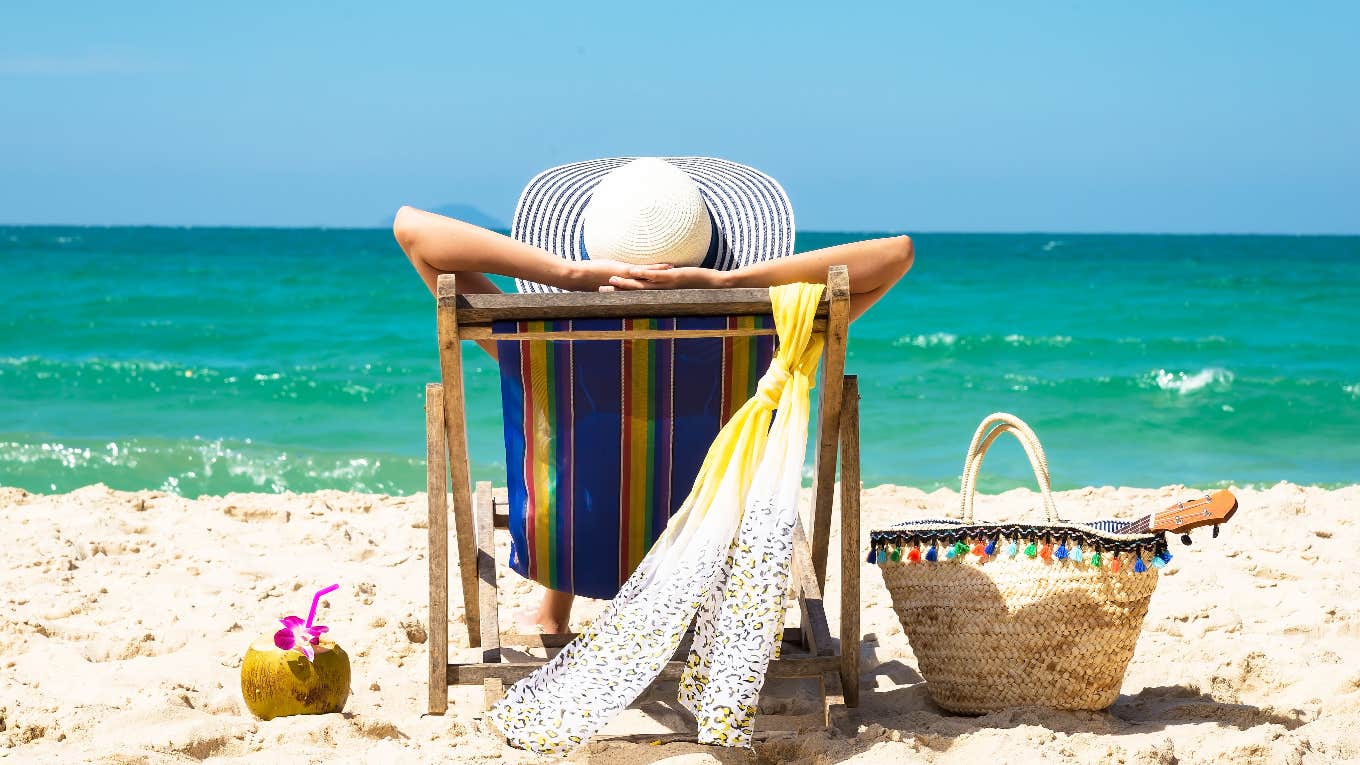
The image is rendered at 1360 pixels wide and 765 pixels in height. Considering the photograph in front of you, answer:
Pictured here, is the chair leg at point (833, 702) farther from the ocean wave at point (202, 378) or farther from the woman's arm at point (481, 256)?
the ocean wave at point (202, 378)

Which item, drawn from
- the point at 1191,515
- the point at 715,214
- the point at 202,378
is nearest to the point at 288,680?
the point at 715,214

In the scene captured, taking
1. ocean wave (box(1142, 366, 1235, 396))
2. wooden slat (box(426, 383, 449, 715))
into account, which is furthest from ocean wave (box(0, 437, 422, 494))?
ocean wave (box(1142, 366, 1235, 396))

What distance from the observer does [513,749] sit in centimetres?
256

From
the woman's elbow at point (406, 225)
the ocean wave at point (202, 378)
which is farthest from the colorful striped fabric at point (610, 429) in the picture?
the ocean wave at point (202, 378)

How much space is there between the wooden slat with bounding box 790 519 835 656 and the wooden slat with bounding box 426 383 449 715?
745 mm

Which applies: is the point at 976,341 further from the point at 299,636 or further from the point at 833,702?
the point at 299,636

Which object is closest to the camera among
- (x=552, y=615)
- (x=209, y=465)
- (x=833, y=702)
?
(x=833, y=702)

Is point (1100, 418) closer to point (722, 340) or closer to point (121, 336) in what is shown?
point (722, 340)

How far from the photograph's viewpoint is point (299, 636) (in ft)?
8.96

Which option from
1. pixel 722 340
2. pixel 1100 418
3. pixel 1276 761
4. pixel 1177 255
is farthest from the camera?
pixel 1177 255

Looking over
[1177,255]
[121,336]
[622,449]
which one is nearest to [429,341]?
[121,336]

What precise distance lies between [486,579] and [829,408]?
36.3 inches

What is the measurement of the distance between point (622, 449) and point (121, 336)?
1317 cm

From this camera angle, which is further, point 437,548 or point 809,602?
point 809,602
